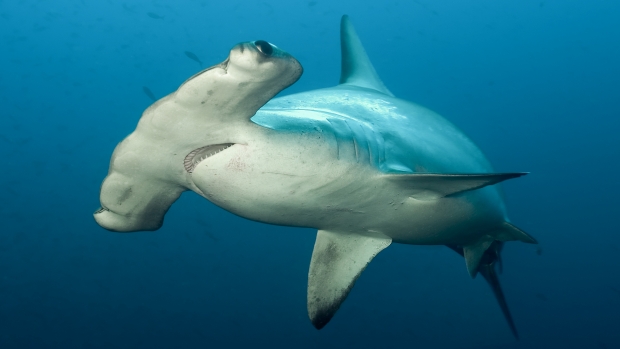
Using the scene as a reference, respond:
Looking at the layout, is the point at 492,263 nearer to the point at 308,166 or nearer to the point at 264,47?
the point at 308,166

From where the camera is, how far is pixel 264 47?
126 centimetres

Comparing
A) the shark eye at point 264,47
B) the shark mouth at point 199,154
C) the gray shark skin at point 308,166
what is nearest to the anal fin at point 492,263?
the gray shark skin at point 308,166

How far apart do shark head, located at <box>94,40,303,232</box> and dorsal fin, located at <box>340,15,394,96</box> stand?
2514 mm

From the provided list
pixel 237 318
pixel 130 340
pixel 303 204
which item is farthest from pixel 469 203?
pixel 130 340

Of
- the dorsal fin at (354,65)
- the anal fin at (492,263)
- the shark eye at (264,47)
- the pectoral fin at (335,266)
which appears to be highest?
the shark eye at (264,47)

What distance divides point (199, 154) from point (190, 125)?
242mm

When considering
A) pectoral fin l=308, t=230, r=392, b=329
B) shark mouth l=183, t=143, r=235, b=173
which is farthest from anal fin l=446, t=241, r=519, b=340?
shark mouth l=183, t=143, r=235, b=173

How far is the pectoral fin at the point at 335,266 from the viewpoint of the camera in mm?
2670

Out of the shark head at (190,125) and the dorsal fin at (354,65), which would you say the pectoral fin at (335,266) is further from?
the dorsal fin at (354,65)

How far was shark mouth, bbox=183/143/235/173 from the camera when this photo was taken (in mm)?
1664

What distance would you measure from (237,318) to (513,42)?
40.6 meters

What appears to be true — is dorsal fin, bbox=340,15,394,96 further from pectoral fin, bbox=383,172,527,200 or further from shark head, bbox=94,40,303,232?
shark head, bbox=94,40,303,232

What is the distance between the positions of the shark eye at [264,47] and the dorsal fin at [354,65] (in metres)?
2.76

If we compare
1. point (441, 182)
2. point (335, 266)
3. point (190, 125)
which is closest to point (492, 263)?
point (335, 266)
